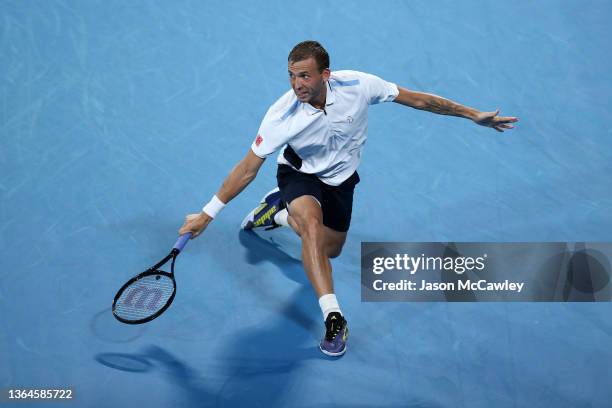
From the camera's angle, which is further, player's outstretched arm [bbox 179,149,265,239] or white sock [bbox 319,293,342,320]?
player's outstretched arm [bbox 179,149,265,239]

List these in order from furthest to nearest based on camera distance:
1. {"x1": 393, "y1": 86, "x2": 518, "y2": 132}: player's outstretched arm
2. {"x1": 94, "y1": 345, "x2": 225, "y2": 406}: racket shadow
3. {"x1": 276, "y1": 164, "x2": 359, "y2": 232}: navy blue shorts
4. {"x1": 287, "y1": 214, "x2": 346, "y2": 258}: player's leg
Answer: {"x1": 287, "y1": 214, "x2": 346, "y2": 258}: player's leg, {"x1": 393, "y1": 86, "x2": 518, "y2": 132}: player's outstretched arm, {"x1": 276, "y1": 164, "x2": 359, "y2": 232}: navy blue shorts, {"x1": 94, "y1": 345, "x2": 225, "y2": 406}: racket shadow

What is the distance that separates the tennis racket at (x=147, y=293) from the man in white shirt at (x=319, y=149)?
0.24 m

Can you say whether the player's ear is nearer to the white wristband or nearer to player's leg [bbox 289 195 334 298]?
player's leg [bbox 289 195 334 298]

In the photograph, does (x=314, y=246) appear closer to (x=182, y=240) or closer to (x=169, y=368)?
(x=182, y=240)

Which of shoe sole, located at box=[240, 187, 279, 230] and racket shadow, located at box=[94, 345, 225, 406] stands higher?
shoe sole, located at box=[240, 187, 279, 230]

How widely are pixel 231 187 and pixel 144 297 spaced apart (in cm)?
76

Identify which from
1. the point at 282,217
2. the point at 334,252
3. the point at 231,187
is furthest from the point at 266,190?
the point at 231,187

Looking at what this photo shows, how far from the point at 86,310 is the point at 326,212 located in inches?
59.0

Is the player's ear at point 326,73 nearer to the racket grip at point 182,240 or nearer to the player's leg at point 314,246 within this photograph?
the player's leg at point 314,246

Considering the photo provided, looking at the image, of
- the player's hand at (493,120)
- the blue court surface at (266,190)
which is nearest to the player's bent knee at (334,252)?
the blue court surface at (266,190)

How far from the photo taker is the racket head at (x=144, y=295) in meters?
4.37

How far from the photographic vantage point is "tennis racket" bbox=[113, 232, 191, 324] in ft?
14.3

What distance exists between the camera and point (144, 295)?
4441 mm

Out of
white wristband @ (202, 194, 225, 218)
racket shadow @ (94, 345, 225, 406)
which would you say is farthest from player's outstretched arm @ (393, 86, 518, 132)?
racket shadow @ (94, 345, 225, 406)
